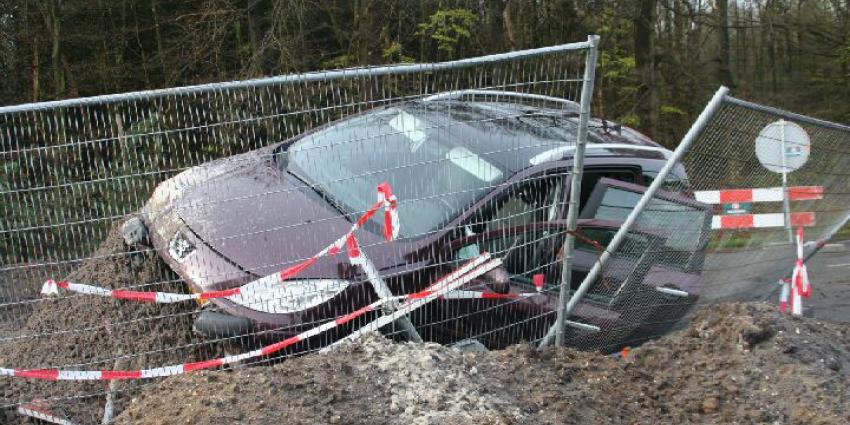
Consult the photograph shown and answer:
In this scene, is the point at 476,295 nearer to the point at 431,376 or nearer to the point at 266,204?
the point at 431,376

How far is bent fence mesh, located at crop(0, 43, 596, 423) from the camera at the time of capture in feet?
13.0

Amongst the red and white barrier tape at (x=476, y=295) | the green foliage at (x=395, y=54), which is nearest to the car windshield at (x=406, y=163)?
the red and white barrier tape at (x=476, y=295)

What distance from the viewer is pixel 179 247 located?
450 cm

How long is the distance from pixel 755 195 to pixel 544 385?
207cm

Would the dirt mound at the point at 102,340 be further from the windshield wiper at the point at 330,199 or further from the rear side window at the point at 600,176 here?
the rear side window at the point at 600,176

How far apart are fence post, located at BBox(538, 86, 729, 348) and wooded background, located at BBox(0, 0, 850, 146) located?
815cm

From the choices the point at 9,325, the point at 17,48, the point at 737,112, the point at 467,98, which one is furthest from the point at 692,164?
the point at 17,48

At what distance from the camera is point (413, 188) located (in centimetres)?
447

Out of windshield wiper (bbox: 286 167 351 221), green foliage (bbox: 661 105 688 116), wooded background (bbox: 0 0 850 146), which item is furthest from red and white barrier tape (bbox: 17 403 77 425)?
green foliage (bbox: 661 105 688 116)

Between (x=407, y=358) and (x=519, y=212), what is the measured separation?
1225 millimetres

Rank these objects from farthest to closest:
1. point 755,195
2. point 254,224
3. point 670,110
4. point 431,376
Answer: point 670,110 → point 755,195 → point 254,224 → point 431,376

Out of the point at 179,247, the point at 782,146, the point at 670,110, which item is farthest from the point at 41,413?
the point at 670,110

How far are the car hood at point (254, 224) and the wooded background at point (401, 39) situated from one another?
883 cm

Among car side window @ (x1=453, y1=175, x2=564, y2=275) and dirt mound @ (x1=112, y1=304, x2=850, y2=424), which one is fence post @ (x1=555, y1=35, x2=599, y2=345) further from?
dirt mound @ (x1=112, y1=304, x2=850, y2=424)
